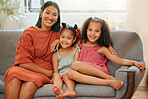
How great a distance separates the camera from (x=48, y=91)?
193 centimetres

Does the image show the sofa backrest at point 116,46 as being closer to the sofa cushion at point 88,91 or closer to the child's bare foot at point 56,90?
the sofa cushion at point 88,91

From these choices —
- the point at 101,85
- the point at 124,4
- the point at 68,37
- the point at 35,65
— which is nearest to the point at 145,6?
the point at 124,4

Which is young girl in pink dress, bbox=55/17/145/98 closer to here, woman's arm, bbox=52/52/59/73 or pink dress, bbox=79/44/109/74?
pink dress, bbox=79/44/109/74

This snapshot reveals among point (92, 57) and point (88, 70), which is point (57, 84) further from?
point (92, 57)

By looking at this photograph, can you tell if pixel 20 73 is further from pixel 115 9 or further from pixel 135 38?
pixel 115 9

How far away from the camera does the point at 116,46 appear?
2428 mm

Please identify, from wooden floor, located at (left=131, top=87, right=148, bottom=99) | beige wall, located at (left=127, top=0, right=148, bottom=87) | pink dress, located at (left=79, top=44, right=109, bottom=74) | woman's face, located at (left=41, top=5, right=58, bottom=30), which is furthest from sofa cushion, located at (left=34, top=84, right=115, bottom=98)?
beige wall, located at (left=127, top=0, right=148, bottom=87)

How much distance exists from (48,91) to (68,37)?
1.97 feet

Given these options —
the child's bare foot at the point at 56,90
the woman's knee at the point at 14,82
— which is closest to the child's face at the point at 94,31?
the child's bare foot at the point at 56,90

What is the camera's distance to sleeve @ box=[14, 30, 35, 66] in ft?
6.99

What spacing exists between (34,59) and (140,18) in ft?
5.06

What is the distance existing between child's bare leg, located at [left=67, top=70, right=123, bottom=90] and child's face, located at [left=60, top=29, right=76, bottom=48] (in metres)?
0.34

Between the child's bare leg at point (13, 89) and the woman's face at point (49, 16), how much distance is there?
2.19ft

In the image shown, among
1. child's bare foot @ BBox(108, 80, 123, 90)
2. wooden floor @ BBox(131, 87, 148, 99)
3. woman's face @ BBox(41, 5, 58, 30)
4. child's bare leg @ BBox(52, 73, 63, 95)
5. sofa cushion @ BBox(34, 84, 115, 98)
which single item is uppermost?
woman's face @ BBox(41, 5, 58, 30)
